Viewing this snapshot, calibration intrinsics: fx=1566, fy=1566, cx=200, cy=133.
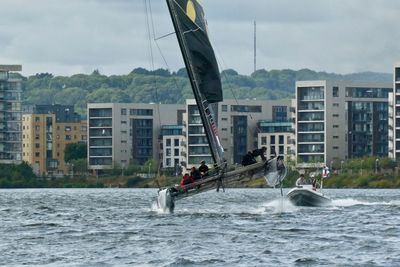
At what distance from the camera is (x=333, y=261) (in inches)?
1938

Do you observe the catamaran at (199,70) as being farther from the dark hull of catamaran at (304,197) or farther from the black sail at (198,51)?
the dark hull of catamaran at (304,197)

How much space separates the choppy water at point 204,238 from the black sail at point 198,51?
6.24 metres

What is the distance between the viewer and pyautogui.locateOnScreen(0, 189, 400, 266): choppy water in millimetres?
50281

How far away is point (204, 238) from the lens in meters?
58.7

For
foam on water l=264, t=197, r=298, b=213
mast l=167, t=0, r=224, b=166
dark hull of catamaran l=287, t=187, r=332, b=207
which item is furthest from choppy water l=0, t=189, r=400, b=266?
dark hull of catamaran l=287, t=187, r=332, b=207

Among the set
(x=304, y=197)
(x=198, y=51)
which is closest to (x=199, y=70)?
(x=198, y=51)

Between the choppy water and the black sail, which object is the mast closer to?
the black sail

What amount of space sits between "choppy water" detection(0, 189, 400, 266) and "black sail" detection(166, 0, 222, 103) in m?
6.24

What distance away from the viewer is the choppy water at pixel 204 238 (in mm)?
50281

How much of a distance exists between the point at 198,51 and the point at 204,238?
61.5 feet

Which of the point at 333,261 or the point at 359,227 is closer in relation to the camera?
the point at 333,261

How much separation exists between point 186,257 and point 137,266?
2.86 m

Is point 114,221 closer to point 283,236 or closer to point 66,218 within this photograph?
point 66,218

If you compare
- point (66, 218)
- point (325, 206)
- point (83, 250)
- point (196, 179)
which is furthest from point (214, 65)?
point (83, 250)
